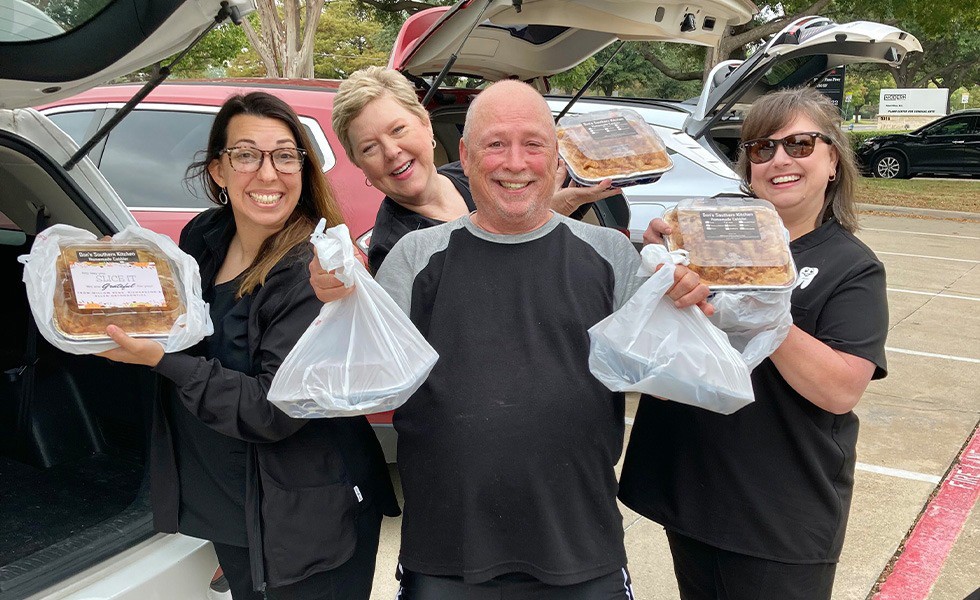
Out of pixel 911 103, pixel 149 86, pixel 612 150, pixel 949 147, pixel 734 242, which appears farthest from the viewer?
pixel 911 103

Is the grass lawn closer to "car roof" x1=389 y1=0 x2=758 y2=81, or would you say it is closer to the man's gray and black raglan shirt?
"car roof" x1=389 y1=0 x2=758 y2=81

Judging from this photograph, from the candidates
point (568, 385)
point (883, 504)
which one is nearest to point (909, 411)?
point (883, 504)

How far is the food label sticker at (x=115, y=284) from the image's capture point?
1553mm

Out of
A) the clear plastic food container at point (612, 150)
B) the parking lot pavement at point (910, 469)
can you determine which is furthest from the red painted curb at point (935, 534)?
the clear plastic food container at point (612, 150)

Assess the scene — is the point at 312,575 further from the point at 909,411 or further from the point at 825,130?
the point at 909,411

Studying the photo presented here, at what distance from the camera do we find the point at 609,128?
2174 millimetres

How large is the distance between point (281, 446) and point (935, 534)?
283 centimetres

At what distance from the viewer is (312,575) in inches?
66.3

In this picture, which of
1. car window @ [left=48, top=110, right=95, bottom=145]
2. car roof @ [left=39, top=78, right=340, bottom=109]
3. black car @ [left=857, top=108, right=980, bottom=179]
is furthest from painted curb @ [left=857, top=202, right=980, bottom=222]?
car window @ [left=48, top=110, right=95, bottom=145]

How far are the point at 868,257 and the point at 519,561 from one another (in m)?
0.96

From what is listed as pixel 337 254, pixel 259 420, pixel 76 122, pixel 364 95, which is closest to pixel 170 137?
pixel 76 122

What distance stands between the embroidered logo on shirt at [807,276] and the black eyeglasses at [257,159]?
1.13 metres

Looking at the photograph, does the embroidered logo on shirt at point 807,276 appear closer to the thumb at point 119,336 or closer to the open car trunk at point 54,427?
the thumb at point 119,336

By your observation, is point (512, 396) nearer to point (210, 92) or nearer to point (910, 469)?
point (210, 92)
